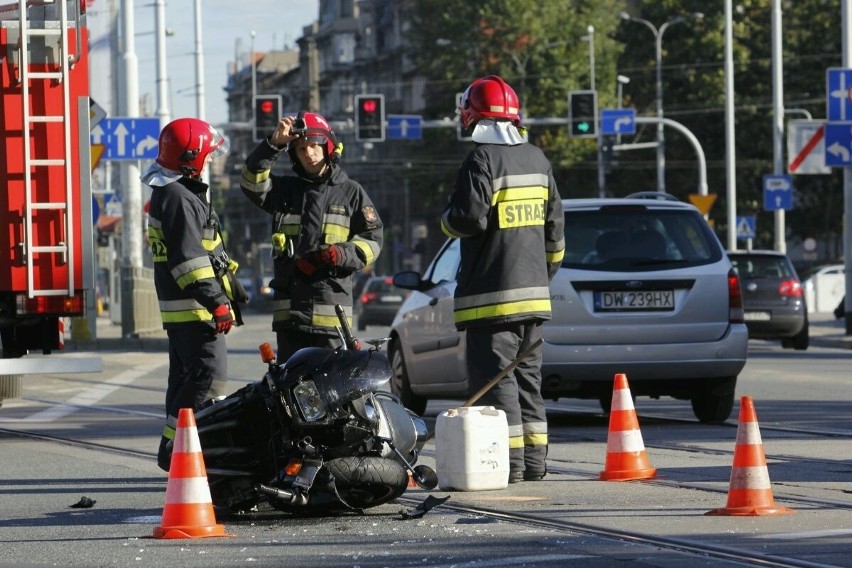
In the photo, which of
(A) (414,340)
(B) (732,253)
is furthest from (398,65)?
(A) (414,340)

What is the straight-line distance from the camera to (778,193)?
37.4 meters

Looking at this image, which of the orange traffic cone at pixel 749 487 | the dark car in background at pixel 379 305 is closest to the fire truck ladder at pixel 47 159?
the orange traffic cone at pixel 749 487

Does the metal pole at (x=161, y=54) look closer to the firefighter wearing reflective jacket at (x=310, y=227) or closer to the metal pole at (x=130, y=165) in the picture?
the metal pole at (x=130, y=165)

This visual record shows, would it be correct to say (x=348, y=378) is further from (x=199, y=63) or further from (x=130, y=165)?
(x=199, y=63)

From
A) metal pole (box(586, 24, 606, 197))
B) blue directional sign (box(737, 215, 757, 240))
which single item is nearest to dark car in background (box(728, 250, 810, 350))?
blue directional sign (box(737, 215, 757, 240))

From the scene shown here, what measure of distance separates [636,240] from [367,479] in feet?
17.6

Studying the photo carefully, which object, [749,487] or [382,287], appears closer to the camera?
[749,487]

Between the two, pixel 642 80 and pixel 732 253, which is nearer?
pixel 732 253

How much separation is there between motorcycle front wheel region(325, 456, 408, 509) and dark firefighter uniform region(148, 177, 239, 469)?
1150mm

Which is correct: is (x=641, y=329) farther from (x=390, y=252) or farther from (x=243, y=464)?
(x=390, y=252)

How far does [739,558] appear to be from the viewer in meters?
6.55

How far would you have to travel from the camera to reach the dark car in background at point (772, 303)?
27.0 meters

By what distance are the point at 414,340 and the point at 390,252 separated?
9681 centimetres

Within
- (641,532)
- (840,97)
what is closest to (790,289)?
(840,97)
